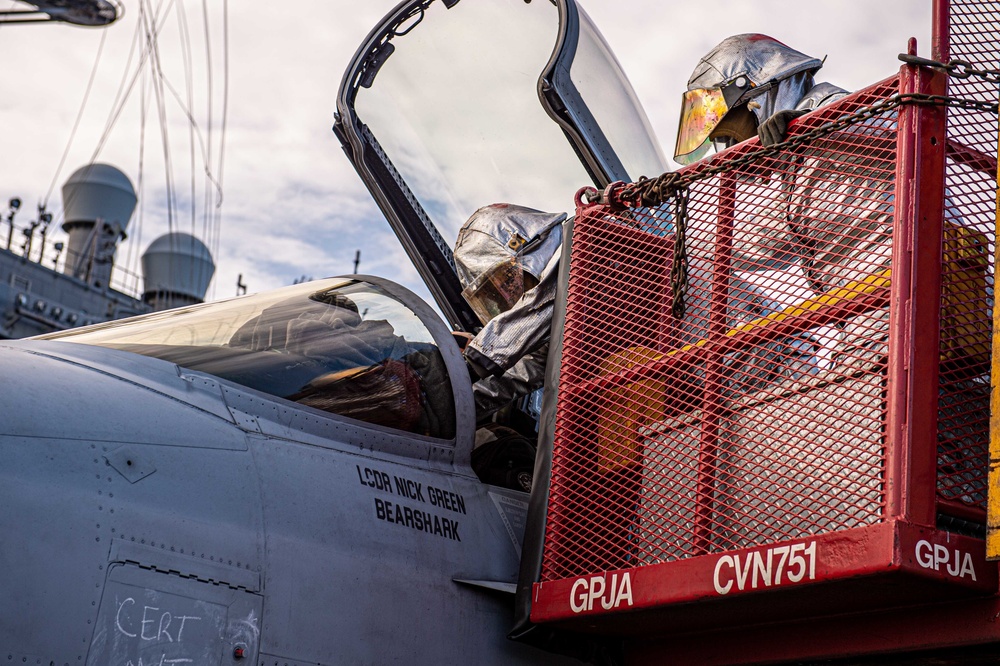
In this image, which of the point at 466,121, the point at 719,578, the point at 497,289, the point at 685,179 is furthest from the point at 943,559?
the point at 466,121

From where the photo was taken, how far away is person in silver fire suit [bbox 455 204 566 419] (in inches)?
188

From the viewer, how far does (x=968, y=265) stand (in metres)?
3.53

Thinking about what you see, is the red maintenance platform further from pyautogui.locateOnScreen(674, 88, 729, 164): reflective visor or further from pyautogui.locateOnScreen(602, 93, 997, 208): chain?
pyautogui.locateOnScreen(674, 88, 729, 164): reflective visor

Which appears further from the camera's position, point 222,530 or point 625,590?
point 625,590

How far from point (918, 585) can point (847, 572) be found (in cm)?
20

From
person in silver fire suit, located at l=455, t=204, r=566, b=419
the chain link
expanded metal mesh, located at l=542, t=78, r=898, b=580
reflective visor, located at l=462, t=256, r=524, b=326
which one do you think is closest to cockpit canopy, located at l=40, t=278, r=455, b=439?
person in silver fire suit, located at l=455, t=204, r=566, b=419

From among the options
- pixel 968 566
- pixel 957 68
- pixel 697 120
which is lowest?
pixel 968 566

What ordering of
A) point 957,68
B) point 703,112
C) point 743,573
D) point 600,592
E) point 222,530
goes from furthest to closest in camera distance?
point 703,112
point 600,592
point 957,68
point 743,573
point 222,530

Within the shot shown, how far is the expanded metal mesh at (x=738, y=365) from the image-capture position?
345cm

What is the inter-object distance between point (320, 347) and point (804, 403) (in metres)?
1.76

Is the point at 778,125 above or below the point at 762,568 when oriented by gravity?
above

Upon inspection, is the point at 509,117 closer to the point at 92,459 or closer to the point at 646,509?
the point at 646,509

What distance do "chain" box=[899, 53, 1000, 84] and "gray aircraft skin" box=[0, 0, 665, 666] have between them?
1.80 meters

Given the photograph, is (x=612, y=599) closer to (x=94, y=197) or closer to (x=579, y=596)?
(x=579, y=596)
